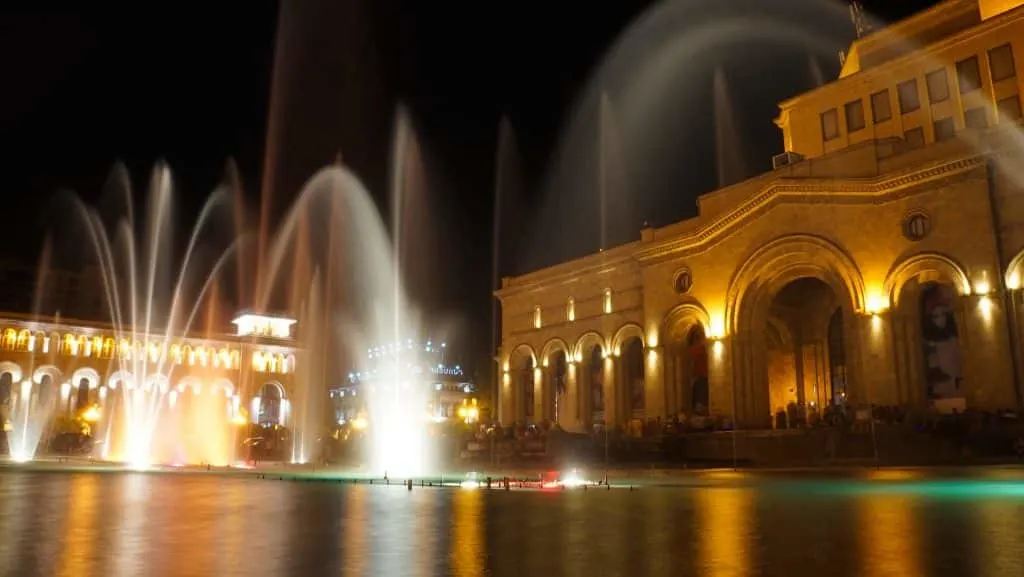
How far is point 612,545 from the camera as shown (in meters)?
7.30

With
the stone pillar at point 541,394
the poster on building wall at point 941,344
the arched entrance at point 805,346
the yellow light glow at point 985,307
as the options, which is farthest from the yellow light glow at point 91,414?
the yellow light glow at point 985,307

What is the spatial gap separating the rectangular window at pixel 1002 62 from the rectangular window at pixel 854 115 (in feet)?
20.7

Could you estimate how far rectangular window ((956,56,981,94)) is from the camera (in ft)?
115

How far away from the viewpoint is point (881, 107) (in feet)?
Result: 127

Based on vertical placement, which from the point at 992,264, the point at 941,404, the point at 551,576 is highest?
the point at 992,264

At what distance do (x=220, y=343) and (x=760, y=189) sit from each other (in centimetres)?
6271

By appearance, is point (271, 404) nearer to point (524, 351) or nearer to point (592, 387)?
point (524, 351)

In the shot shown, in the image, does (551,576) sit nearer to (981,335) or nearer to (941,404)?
(981,335)

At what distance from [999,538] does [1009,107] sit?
111 feet

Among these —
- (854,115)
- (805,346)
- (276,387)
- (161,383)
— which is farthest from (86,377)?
(854,115)

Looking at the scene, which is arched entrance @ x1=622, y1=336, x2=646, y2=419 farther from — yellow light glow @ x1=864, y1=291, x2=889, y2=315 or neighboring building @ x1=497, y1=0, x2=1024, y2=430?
yellow light glow @ x1=864, y1=291, x2=889, y2=315

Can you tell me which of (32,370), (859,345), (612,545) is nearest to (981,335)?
(859,345)

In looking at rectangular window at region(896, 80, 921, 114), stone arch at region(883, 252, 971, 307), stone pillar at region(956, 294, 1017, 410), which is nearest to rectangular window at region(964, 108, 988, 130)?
rectangular window at region(896, 80, 921, 114)

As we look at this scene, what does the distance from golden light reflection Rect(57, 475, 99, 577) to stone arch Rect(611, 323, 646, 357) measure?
112 feet
